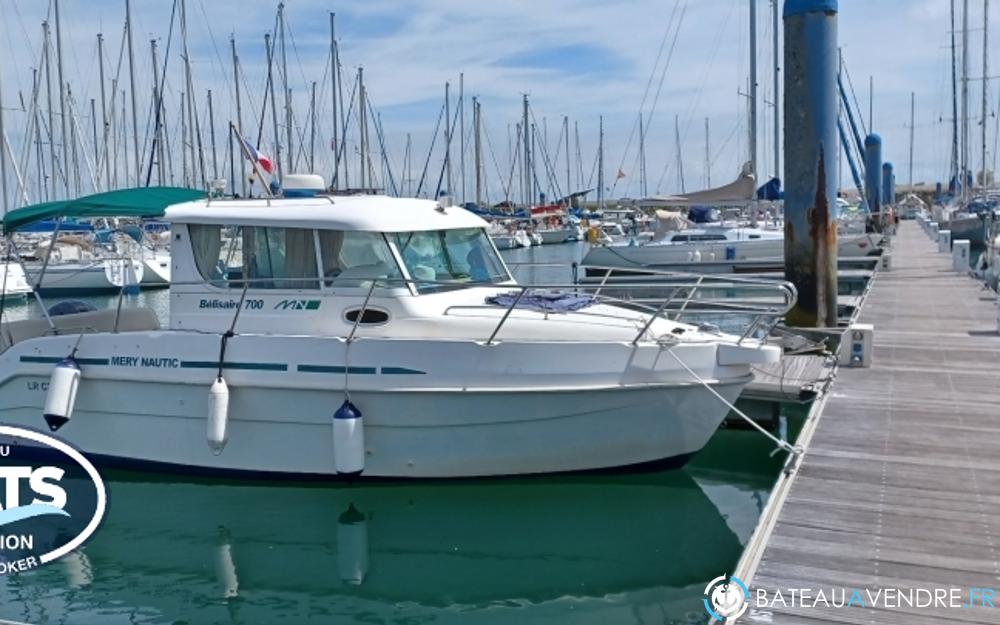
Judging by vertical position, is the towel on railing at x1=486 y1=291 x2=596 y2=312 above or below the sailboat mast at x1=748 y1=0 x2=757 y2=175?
below

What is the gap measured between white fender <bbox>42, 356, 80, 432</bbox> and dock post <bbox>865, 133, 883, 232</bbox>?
34.2 metres

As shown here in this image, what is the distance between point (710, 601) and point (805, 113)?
8673mm

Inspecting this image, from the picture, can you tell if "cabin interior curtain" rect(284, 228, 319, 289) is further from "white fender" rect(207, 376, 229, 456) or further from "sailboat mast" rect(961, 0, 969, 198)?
"sailboat mast" rect(961, 0, 969, 198)

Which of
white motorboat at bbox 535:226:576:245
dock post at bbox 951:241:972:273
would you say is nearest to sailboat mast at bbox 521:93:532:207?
white motorboat at bbox 535:226:576:245

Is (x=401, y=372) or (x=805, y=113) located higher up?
(x=805, y=113)

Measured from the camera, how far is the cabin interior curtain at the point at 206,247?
9219 mm

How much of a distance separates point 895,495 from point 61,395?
6.94 meters

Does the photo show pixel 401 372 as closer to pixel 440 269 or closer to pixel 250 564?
pixel 440 269

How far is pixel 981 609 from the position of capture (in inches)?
195

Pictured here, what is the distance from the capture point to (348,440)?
26.8 feet

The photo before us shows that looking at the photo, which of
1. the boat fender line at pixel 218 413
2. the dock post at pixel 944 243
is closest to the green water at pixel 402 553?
the boat fender line at pixel 218 413

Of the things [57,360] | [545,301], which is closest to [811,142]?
[545,301]

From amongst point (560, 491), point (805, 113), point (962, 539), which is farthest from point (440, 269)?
point (805, 113)

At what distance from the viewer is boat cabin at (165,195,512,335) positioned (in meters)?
8.67
